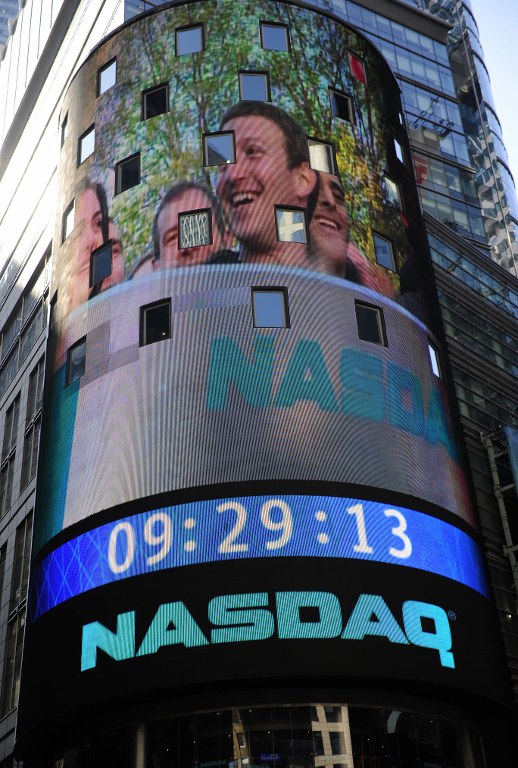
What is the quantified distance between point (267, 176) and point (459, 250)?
21831 millimetres

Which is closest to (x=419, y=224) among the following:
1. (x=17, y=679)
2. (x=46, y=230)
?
(x=46, y=230)

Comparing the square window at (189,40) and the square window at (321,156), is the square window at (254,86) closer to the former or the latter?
the square window at (189,40)

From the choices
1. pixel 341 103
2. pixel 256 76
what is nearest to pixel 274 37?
pixel 256 76

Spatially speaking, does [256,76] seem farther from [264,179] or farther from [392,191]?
[392,191]

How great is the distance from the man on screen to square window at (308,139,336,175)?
36 cm

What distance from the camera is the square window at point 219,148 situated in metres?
41.2

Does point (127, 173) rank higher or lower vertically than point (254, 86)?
lower

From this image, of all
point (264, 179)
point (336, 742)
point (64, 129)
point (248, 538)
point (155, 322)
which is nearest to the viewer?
point (336, 742)

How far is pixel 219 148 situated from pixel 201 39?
6725 mm

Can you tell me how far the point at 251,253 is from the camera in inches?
1519

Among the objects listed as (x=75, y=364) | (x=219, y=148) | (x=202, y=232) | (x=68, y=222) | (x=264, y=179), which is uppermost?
(x=68, y=222)

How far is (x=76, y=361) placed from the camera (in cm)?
3984

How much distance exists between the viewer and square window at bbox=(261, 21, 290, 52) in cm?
4512

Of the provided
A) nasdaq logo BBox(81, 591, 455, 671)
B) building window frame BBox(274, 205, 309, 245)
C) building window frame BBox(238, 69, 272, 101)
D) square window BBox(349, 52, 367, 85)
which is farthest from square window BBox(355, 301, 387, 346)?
square window BBox(349, 52, 367, 85)
